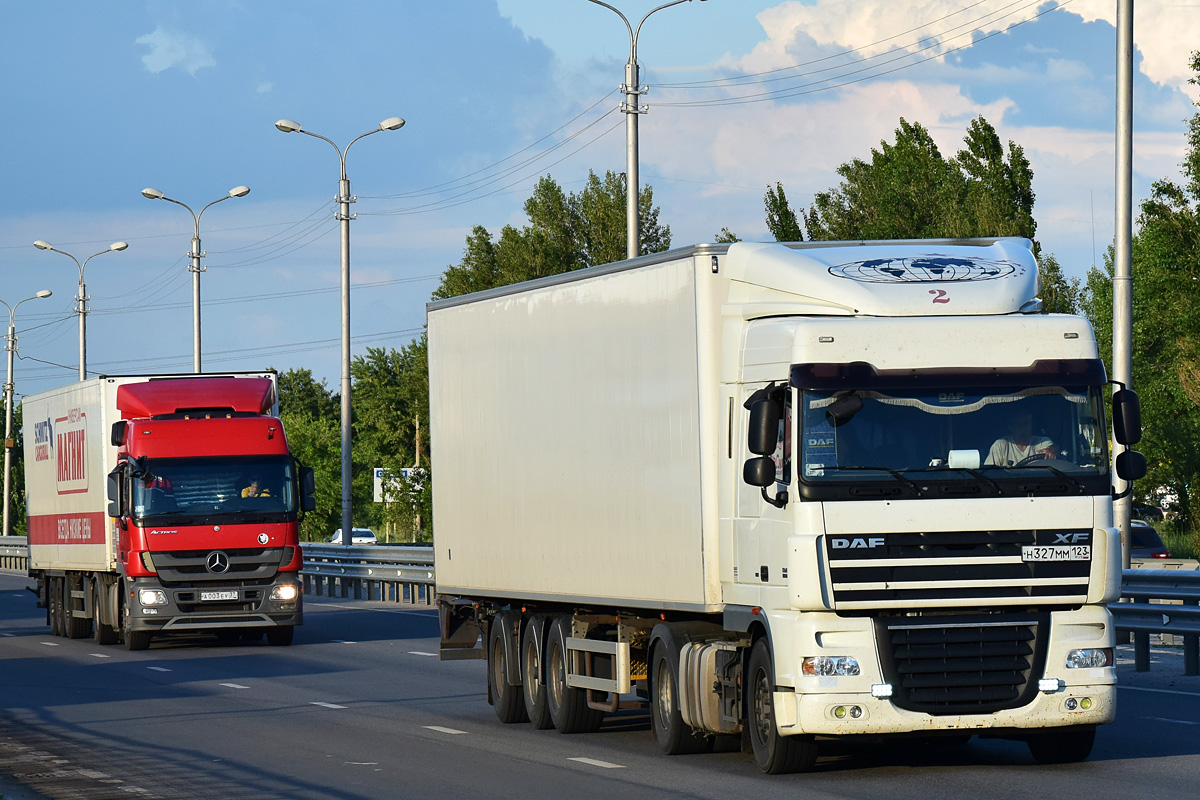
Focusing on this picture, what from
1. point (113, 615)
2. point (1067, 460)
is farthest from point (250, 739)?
point (113, 615)

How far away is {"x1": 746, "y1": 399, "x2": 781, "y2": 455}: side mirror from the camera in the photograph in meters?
11.6

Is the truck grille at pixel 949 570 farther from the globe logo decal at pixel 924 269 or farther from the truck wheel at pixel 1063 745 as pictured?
the globe logo decal at pixel 924 269

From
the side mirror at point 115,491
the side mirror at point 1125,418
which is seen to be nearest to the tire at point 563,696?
the side mirror at point 1125,418

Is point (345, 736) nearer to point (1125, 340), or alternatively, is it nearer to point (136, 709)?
point (136, 709)

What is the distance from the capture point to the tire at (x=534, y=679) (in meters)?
15.5

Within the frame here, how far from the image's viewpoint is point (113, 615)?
27062 mm

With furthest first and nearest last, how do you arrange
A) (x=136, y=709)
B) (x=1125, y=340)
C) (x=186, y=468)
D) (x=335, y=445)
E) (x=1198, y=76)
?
(x=335, y=445) < (x=1198, y=76) < (x=186, y=468) < (x=1125, y=340) < (x=136, y=709)

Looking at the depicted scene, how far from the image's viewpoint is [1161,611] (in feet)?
61.6

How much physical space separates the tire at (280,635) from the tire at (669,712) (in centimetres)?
1362

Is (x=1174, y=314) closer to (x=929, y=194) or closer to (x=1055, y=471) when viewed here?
(x=929, y=194)

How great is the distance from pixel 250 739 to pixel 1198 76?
4055cm

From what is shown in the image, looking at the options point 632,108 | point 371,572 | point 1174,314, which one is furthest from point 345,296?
point 1174,314

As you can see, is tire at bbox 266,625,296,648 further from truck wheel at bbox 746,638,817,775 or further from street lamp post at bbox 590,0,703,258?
truck wheel at bbox 746,638,817,775

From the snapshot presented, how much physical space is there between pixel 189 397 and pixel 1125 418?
16319mm
